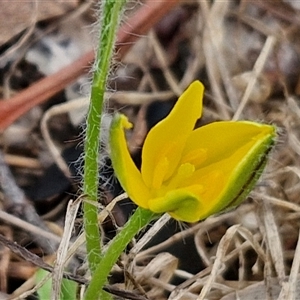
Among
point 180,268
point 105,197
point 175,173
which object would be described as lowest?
point 180,268

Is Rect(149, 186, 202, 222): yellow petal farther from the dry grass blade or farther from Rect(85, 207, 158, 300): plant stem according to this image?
the dry grass blade

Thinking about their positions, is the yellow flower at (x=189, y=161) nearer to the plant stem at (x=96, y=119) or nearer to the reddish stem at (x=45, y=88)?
the plant stem at (x=96, y=119)

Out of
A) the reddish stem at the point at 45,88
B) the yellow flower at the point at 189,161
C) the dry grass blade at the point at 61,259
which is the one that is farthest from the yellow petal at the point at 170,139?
the reddish stem at the point at 45,88

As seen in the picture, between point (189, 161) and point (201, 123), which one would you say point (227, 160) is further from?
point (201, 123)

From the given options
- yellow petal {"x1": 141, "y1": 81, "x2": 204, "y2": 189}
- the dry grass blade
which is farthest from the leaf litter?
yellow petal {"x1": 141, "y1": 81, "x2": 204, "y2": 189}

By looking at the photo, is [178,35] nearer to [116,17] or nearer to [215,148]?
[215,148]

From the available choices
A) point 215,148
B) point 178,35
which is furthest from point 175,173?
point 178,35

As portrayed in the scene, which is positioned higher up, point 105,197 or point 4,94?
point 4,94
